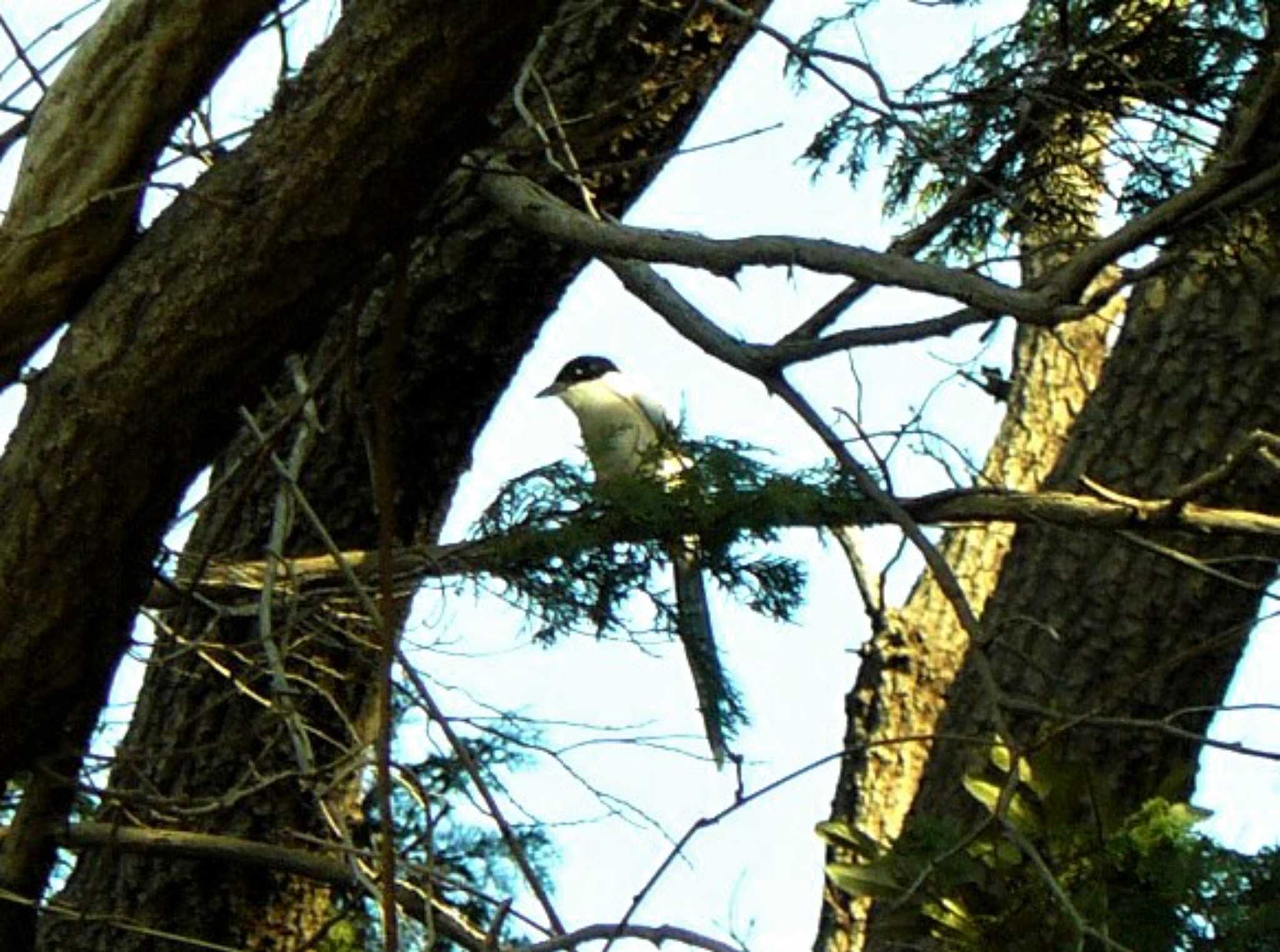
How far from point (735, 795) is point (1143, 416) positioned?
2.14 meters

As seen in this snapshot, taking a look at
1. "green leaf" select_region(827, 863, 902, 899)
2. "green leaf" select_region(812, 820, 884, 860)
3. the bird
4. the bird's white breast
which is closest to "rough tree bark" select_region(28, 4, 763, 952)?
the bird's white breast

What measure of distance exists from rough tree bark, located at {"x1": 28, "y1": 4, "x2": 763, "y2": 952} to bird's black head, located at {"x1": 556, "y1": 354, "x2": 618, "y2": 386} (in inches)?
52.6

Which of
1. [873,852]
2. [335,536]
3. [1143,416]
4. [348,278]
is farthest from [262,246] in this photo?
[1143,416]

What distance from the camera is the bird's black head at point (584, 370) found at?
5.42 meters

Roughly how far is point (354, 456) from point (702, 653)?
43.4 inches

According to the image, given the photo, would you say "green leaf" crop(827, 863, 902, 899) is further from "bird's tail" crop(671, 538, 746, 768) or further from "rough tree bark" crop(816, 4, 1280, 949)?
"rough tree bark" crop(816, 4, 1280, 949)

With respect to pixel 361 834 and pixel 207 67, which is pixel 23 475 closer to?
pixel 207 67

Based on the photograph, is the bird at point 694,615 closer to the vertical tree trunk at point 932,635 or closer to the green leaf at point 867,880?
the green leaf at point 867,880

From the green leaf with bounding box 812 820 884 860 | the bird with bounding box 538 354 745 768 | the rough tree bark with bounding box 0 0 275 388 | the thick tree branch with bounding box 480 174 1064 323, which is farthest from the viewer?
the green leaf with bounding box 812 820 884 860

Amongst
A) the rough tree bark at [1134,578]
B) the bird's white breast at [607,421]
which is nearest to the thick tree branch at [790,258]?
the rough tree bark at [1134,578]

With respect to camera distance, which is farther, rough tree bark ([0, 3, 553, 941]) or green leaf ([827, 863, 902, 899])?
green leaf ([827, 863, 902, 899])

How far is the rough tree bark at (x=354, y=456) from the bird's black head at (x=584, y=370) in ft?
4.38

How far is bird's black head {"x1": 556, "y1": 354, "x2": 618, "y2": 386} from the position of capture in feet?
17.8

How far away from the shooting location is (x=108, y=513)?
222cm
